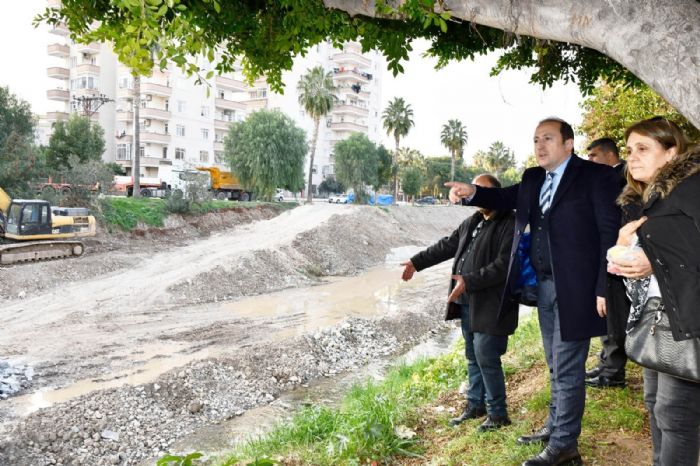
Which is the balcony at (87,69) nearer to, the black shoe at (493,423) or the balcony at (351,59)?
the balcony at (351,59)

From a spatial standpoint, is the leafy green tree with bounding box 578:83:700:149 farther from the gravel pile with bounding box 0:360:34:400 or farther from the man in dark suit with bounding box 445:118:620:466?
the gravel pile with bounding box 0:360:34:400

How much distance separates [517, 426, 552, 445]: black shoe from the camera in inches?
154

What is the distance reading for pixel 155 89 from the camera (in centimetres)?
5084

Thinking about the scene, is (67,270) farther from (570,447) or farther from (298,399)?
(570,447)

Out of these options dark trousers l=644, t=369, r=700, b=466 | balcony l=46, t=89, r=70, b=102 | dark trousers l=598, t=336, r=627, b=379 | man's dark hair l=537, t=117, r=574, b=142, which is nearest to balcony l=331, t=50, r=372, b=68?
balcony l=46, t=89, r=70, b=102

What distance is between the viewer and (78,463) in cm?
688

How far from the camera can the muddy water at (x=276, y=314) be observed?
32.2ft

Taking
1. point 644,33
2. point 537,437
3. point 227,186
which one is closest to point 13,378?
point 537,437

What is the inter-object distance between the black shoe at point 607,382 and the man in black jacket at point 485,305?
3.85ft

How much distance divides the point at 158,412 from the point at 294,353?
3428 millimetres

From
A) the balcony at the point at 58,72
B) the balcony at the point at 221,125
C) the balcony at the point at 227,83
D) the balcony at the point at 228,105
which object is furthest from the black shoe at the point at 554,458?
the balcony at the point at 58,72

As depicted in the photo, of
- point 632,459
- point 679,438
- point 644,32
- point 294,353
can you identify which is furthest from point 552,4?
point 294,353

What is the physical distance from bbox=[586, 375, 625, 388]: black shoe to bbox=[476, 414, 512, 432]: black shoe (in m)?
1.30

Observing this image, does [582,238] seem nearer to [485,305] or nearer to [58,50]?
[485,305]
